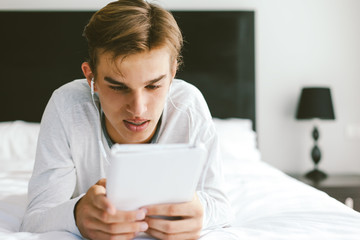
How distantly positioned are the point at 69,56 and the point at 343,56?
2168mm

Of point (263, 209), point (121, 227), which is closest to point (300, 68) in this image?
point (263, 209)

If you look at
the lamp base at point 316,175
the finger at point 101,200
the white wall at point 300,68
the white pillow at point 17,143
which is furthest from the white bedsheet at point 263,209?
the white wall at point 300,68

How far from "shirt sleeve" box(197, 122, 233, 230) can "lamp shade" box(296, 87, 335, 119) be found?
1.79 m

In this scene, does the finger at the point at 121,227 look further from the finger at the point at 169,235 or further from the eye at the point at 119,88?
the eye at the point at 119,88

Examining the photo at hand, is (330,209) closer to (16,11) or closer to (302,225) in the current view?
(302,225)

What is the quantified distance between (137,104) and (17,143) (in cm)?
167

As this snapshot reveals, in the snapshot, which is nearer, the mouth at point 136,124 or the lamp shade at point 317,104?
the mouth at point 136,124

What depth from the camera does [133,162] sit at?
24.4 inches

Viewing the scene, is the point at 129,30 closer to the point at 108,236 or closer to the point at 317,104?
the point at 108,236

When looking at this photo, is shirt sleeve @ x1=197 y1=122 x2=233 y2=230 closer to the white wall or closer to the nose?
the nose

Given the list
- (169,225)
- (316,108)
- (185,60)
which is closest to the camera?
(169,225)

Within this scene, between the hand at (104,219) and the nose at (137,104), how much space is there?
0.20 metres

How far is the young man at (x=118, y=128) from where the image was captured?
764mm

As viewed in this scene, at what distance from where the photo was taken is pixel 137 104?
2.86 ft
